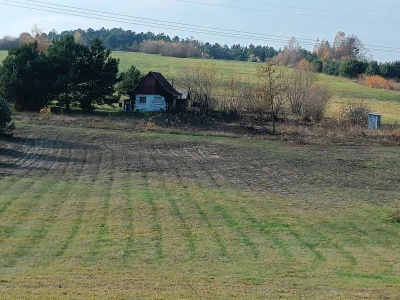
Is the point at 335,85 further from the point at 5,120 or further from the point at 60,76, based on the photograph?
the point at 5,120

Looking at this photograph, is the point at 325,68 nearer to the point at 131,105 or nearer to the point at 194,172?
the point at 131,105

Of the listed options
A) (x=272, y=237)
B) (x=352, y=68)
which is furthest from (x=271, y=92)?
(x=352, y=68)

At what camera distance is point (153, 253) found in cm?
1492

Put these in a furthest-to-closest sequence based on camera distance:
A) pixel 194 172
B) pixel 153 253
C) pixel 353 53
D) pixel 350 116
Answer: pixel 353 53 → pixel 350 116 → pixel 194 172 → pixel 153 253

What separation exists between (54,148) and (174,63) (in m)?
58.6

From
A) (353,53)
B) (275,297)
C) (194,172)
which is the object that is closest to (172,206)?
(194,172)

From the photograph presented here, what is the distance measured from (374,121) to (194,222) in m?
35.0

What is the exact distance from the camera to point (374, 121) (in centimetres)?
4969

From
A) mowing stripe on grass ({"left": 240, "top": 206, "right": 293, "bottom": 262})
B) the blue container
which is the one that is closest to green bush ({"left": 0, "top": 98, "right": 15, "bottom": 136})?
mowing stripe on grass ({"left": 240, "top": 206, "right": 293, "bottom": 262})

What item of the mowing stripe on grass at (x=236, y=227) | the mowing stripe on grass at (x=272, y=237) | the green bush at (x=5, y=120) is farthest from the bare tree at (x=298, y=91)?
the mowing stripe on grass at (x=272, y=237)

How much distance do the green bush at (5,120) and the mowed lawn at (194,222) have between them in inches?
39.5

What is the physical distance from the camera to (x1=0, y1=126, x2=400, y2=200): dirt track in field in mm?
27609

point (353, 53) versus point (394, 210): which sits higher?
point (353, 53)

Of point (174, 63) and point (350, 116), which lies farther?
point (174, 63)
